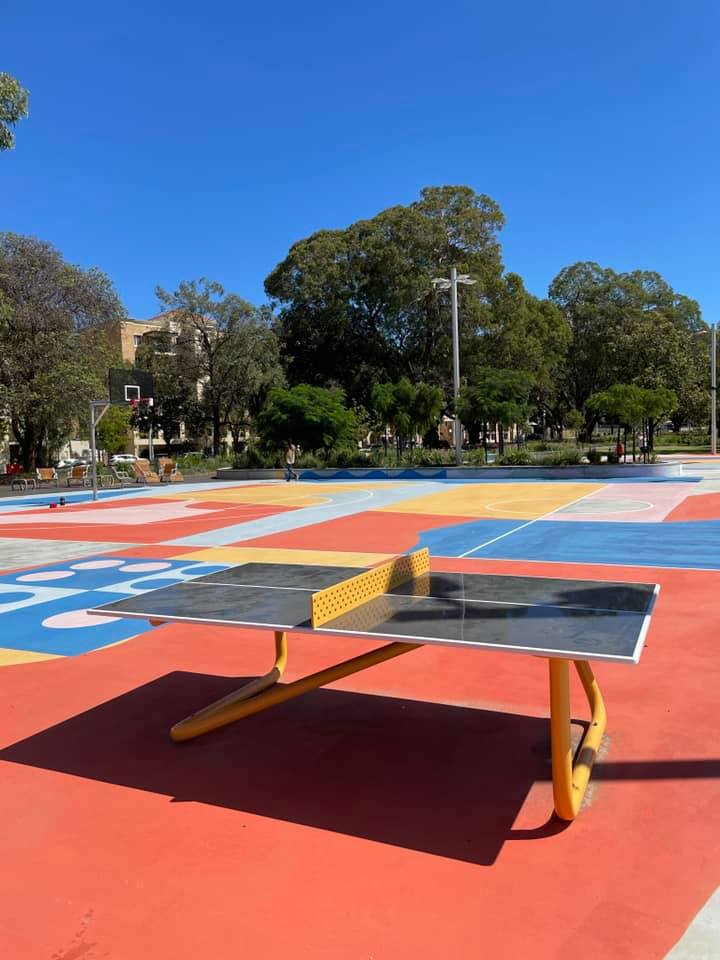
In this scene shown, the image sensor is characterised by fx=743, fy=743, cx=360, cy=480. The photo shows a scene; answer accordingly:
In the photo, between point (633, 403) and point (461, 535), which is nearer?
point (461, 535)

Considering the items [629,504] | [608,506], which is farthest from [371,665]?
[629,504]

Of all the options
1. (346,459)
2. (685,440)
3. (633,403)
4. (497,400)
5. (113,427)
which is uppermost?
(113,427)

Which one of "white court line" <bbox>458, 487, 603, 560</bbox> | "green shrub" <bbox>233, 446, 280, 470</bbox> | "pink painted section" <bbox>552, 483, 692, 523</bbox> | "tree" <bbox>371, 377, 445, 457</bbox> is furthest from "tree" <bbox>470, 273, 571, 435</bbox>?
"white court line" <bbox>458, 487, 603, 560</bbox>

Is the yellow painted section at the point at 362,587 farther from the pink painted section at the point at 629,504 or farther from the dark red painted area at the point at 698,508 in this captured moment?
the dark red painted area at the point at 698,508

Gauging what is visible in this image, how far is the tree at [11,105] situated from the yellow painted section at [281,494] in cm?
1107

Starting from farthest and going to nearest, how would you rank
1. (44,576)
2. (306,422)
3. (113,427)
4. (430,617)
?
(113,427) → (306,422) → (44,576) → (430,617)

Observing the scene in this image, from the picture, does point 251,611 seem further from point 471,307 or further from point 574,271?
point 574,271

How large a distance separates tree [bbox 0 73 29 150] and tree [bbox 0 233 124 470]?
26.1 meters

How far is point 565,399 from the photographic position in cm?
7375

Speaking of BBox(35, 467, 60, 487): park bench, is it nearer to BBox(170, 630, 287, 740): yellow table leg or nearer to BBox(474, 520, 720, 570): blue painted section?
BBox(474, 520, 720, 570): blue painted section

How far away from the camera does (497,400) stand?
3328 cm

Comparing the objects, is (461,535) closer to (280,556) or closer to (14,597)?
(280,556)

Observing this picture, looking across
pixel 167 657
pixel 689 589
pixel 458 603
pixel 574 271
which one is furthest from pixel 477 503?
pixel 574 271

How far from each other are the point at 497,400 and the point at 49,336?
80.5ft
